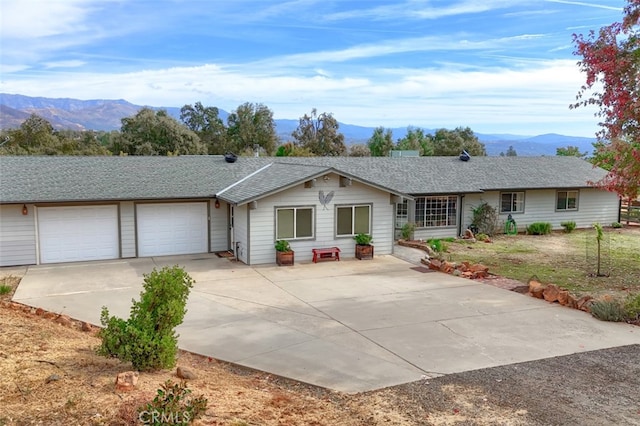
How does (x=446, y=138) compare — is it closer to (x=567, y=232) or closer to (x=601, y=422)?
(x=567, y=232)

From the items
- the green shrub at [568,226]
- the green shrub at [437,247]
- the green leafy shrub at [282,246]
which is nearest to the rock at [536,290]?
the green shrub at [437,247]

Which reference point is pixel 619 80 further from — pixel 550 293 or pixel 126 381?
pixel 126 381

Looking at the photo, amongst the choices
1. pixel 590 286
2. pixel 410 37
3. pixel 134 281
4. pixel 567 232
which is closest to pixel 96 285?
pixel 134 281

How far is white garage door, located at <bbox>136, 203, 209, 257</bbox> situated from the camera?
58.9 feet

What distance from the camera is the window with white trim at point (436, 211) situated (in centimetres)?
2217

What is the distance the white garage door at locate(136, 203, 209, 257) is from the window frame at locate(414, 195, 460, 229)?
8.89 metres

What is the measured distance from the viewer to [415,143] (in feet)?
176

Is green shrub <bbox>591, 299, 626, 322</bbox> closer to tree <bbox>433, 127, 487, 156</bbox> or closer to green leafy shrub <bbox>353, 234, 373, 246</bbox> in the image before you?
green leafy shrub <bbox>353, 234, 373, 246</bbox>

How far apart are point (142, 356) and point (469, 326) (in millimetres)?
6385

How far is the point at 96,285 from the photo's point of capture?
1384 cm

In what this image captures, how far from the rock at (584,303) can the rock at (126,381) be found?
9579 millimetres

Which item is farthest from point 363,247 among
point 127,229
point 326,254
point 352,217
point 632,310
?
point 632,310

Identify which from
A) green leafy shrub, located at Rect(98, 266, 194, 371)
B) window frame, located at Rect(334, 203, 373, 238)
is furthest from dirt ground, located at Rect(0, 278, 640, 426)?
window frame, located at Rect(334, 203, 373, 238)

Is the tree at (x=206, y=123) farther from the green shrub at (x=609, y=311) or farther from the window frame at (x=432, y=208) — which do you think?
the green shrub at (x=609, y=311)
